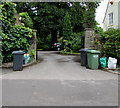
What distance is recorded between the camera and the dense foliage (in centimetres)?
1007

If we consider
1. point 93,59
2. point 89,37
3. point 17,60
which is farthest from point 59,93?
point 89,37

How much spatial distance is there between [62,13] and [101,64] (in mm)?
15016

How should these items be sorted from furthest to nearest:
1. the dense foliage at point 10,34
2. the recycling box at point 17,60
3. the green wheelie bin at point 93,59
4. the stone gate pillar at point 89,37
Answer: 1. the stone gate pillar at point 89,37
2. the dense foliage at point 10,34
3. the green wheelie bin at point 93,59
4. the recycling box at point 17,60

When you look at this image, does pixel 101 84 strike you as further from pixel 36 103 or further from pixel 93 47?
pixel 93 47

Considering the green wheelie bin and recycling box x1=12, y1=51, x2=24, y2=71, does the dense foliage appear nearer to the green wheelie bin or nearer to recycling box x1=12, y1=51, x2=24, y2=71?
recycling box x1=12, y1=51, x2=24, y2=71

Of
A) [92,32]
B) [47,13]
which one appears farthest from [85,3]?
[92,32]

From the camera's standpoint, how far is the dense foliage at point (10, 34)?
33.0ft

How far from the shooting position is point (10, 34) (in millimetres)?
10359

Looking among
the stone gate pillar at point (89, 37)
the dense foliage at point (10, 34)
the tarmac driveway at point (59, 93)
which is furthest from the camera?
the stone gate pillar at point (89, 37)

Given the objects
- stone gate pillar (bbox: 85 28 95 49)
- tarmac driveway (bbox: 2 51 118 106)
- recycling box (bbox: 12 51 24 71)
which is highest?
stone gate pillar (bbox: 85 28 95 49)

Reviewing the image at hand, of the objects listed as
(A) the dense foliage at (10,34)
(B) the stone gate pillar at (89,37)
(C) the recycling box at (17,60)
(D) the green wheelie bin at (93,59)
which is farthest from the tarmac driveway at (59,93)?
(B) the stone gate pillar at (89,37)

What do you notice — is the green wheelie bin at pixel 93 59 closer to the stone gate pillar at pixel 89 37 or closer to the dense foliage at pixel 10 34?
the stone gate pillar at pixel 89 37

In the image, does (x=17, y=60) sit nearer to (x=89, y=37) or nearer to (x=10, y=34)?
(x=10, y=34)

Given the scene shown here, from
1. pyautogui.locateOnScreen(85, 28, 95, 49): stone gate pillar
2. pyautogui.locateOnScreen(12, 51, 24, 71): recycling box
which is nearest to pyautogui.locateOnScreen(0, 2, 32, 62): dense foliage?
pyautogui.locateOnScreen(12, 51, 24, 71): recycling box
